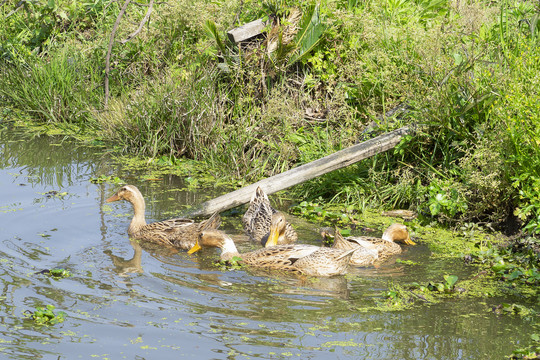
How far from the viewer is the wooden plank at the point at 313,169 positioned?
8719mm

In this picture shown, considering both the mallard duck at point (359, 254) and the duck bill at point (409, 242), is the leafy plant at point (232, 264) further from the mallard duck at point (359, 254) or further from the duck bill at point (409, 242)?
the duck bill at point (409, 242)

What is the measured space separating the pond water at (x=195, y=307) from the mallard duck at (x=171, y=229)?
0.58 feet

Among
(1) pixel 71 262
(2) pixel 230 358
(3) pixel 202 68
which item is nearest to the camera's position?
(2) pixel 230 358

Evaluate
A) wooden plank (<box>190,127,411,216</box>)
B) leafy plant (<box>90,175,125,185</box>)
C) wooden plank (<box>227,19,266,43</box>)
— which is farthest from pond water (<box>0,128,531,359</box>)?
wooden plank (<box>227,19,266,43</box>)

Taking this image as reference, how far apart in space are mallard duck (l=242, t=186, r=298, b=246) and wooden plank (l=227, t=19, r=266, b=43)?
3.15m

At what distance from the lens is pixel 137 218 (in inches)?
333

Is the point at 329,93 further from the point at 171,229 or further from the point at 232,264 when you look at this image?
the point at 232,264

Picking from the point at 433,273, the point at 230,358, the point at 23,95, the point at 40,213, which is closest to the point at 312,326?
the point at 230,358

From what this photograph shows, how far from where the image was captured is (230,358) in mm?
5043

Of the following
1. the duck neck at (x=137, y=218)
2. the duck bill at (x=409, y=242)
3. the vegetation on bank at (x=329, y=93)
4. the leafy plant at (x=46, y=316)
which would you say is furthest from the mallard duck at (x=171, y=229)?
the leafy plant at (x=46, y=316)

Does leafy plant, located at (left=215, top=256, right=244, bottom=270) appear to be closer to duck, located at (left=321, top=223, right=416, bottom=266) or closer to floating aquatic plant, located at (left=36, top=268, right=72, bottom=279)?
duck, located at (left=321, top=223, right=416, bottom=266)

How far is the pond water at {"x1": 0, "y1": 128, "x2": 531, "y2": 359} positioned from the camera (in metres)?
5.23

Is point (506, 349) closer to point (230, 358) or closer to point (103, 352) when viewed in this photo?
point (230, 358)

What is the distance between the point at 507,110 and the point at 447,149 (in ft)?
3.68
